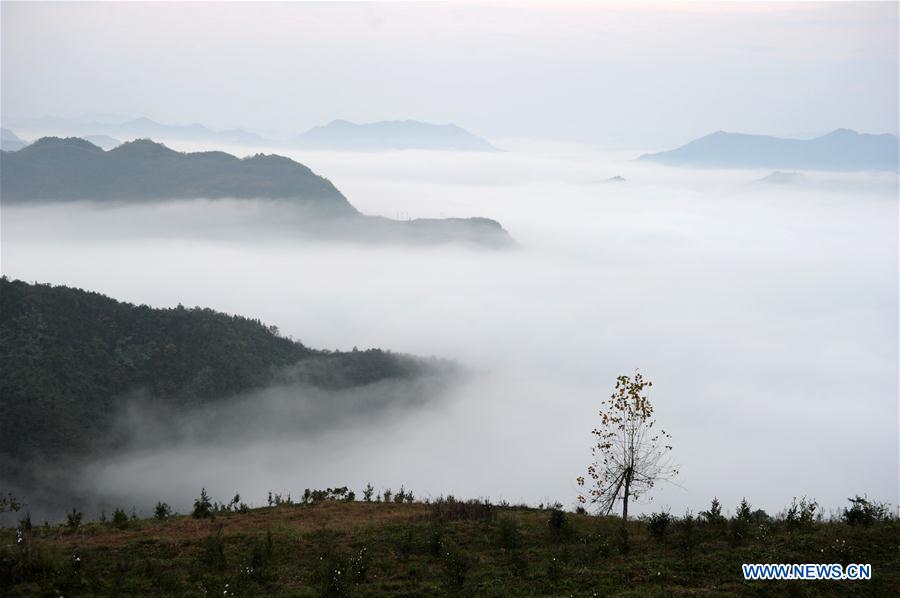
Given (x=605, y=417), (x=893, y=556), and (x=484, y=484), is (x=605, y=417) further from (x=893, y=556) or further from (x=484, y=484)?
(x=484, y=484)

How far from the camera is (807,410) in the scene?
144 meters

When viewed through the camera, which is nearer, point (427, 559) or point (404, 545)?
point (427, 559)

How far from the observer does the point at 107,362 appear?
79.1 m

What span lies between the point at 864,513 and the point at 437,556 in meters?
12.9

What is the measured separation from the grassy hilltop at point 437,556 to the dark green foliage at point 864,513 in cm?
19

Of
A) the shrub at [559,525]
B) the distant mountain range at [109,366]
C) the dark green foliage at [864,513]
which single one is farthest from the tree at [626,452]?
the distant mountain range at [109,366]

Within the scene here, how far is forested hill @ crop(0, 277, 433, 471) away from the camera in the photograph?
67.5 metres

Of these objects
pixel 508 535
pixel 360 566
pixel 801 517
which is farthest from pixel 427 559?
pixel 801 517

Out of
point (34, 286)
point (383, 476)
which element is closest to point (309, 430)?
point (383, 476)

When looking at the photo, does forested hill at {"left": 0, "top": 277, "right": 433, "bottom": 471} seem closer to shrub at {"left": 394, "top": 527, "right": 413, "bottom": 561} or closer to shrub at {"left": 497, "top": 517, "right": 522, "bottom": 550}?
shrub at {"left": 394, "top": 527, "right": 413, "bottom": 561}

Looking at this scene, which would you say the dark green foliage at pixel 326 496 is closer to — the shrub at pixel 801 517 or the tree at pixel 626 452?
the tree at pixel 626 452

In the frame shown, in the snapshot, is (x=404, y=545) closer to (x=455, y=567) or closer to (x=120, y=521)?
(x=455, y=567)

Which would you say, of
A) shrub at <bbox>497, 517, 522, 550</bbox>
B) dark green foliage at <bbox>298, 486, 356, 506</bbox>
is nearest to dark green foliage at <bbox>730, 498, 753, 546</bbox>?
shrub at <bbox>497, 517, 522, 550</bbox>

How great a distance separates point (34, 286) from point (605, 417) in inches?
3278
